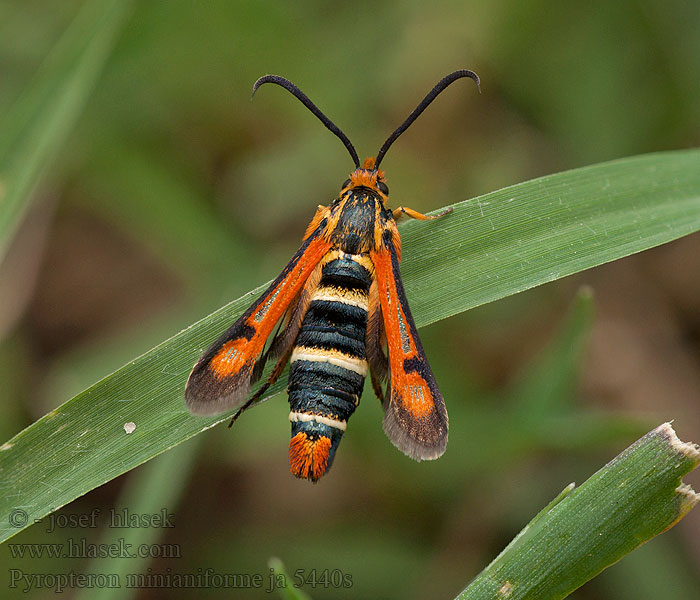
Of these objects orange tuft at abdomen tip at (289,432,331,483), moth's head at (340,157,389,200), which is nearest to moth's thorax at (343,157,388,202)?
moth's head at (340,157,389,200)

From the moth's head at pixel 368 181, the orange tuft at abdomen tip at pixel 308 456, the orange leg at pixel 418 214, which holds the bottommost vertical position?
the orange tuft at abdomen tip at pixel 308 456

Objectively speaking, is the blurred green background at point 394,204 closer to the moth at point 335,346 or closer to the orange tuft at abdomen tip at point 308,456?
the moth at point 335,346

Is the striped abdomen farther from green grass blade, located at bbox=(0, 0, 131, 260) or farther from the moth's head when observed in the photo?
green grass blade, located at bbox=(0, 0, 131, 260)

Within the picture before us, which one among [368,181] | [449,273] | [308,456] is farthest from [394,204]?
[308,456]

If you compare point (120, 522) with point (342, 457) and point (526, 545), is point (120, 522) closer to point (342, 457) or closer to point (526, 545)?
point (342, 457)

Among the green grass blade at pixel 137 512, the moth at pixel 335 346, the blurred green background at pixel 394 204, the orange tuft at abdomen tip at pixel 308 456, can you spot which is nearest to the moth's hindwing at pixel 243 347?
the moth at pixel 335 346

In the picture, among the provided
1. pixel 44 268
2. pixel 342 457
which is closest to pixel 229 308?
pixel 342 457

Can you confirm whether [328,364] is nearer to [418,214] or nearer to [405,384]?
[405,384]
